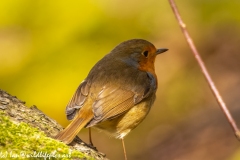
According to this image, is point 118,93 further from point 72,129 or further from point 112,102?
point 72,129

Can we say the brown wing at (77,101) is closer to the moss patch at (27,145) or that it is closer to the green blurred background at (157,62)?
the moss patch at (27,145)

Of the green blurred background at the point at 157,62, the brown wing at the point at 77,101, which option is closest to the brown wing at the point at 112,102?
the brown wing at the point at 77,101

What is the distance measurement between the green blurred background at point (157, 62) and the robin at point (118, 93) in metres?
1.05

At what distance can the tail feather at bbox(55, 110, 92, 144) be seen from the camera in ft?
12.5

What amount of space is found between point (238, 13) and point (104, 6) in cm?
239

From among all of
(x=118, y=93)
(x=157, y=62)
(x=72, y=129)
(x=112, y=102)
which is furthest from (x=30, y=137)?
(x=157, y=62)

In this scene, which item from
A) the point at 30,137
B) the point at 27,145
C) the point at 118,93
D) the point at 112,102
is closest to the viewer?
the point at 27,145

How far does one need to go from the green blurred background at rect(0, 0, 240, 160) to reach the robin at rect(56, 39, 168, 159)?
1.05 metres

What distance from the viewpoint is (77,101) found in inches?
181

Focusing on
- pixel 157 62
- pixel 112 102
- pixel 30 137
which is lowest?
pixel 157 62

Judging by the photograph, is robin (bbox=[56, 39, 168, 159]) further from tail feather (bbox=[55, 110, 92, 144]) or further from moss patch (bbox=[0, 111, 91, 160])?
moss patch (bbox=[0, 111, 91, 160])

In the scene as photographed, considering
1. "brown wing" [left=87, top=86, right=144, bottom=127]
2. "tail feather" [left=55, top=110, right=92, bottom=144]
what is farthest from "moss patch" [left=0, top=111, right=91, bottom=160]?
"brown wing" [left=87, top=86, right=144, bottom=127]

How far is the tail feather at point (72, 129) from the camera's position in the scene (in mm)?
3799

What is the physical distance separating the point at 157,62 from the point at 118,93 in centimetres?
625
